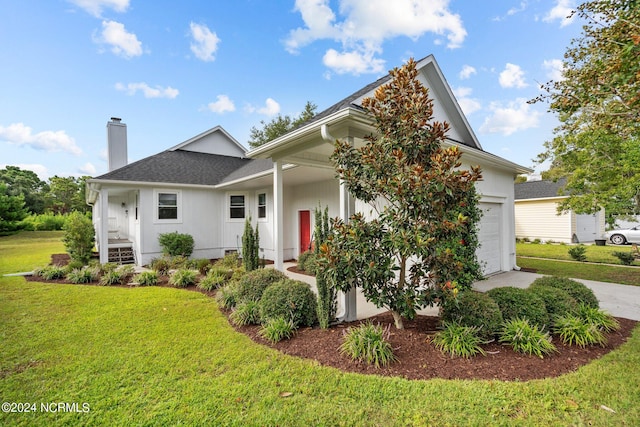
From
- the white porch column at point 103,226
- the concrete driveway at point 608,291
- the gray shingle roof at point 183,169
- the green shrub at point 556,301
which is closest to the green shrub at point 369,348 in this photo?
the green shrub at point 556,301

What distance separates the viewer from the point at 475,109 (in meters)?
12.0

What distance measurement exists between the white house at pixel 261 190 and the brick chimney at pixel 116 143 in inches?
1.8

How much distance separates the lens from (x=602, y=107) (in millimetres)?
7016

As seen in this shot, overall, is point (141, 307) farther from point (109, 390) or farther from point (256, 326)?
point (109, 390)

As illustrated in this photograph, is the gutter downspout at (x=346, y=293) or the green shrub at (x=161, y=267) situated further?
the green shrub at (x=161, y=267)

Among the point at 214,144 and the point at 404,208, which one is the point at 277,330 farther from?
the point at 214,144

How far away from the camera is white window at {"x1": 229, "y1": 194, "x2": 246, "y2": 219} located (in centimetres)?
1306

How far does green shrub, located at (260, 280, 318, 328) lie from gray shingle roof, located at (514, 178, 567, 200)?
2081 cm

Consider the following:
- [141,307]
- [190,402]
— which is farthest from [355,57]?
[190,402]

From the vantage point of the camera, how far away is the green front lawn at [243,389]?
2.50m

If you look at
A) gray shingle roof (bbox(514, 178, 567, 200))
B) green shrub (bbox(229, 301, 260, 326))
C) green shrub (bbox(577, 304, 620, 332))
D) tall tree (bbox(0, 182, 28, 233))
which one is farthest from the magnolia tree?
tall tree (bbox(0, 182, 28, 233))

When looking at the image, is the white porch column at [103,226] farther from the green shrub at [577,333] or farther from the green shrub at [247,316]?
the green shrub at [577,333]

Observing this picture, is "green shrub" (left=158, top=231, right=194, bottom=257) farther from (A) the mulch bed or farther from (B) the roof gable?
(A) the mulch bed

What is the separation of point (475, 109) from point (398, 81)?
10.0 metres
